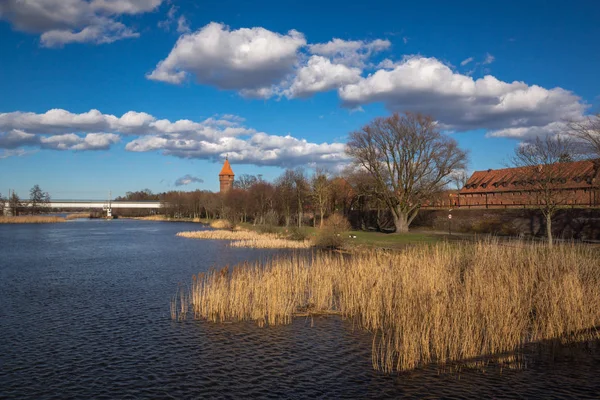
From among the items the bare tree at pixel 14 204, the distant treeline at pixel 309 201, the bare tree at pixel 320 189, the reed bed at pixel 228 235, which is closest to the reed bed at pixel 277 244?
the reed bed at pixel 228 235

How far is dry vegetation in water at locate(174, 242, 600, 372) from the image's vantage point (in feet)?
28.6

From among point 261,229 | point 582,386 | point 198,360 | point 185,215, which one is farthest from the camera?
point 185,215

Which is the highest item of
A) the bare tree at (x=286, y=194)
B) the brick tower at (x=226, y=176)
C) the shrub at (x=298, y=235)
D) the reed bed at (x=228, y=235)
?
the brick tower at (x=226, y=176)

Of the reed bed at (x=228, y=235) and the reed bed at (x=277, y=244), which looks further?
the reed bed at (x=228, y=235)

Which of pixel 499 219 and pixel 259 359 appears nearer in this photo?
pixel 259 359

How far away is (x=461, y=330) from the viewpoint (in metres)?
8.95

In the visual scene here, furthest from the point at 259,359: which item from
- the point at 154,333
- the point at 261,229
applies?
the point at 261,229

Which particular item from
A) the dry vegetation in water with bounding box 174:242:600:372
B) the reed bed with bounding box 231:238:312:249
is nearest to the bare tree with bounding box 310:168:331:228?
the reed bed with bounding box 231:238:312:249

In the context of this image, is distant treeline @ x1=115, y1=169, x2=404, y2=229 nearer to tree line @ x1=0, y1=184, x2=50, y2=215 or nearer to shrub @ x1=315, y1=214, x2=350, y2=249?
shrub @ x1=315, y1=214, x2=350, y2=249

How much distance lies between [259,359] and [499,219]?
102ft

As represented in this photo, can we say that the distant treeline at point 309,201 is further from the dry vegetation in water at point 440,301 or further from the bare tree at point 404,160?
the dry vegetation in water at point 440,301

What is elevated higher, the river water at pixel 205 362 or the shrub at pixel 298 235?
the shrub at pixel 298 235

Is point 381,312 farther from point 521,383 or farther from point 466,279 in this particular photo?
point 521,383

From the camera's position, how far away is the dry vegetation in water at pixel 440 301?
872 cm
